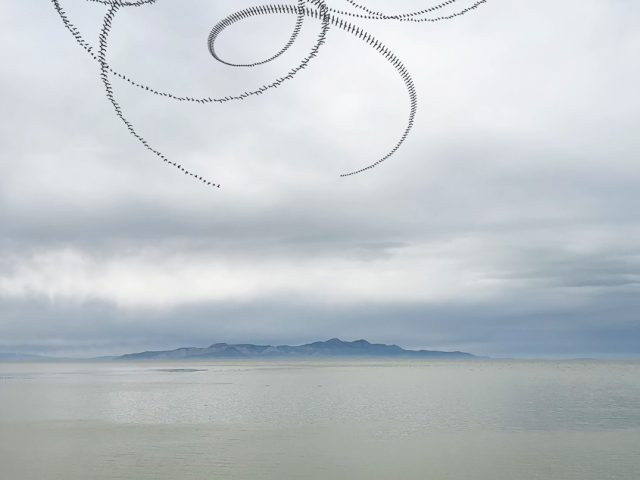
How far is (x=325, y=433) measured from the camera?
57.1 metres

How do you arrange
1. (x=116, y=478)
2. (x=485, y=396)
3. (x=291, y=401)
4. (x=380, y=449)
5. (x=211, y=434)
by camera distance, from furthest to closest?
1. (x=485, y=396)
2. (x=291, y=401)
3. (x=211, y=434)
4. (x=380, y=449)
5. (x=116, y=478)

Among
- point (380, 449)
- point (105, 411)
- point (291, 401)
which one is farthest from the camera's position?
point (291, 401)

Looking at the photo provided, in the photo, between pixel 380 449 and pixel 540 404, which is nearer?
pixel 380 449

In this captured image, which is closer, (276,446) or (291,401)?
(276,446)

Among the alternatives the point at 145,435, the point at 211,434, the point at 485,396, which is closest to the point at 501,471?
the point at 211,434

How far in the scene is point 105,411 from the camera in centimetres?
8000

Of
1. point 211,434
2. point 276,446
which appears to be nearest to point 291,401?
point 211,434

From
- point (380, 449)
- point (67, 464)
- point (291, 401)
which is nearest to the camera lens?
point (67, 464)

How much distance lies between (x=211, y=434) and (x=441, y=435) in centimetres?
1814

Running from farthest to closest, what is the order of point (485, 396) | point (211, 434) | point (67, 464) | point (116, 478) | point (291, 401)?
point (485, 396)
point (291, 401)
point (211, 434)
point (67, 464)
point (116, 478)

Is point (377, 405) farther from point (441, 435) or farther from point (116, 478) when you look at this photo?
point (116, 478)

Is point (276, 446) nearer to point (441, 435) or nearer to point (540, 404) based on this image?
point (441, 435)

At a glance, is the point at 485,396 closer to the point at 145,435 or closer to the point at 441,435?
the point at 441,435

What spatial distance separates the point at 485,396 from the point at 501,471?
61.5 metres
